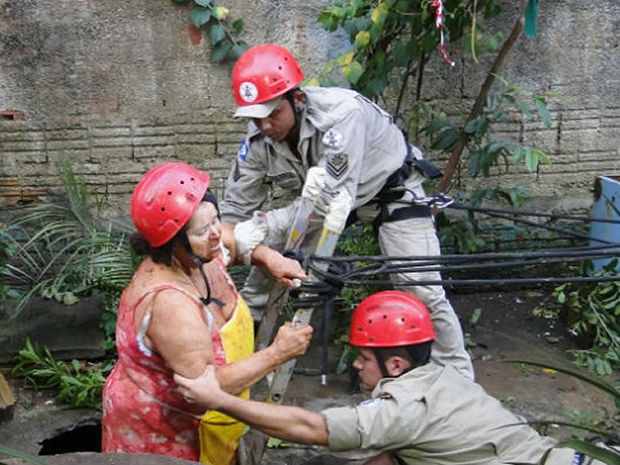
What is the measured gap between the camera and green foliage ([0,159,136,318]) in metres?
5.82

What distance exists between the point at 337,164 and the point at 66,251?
7.72ft

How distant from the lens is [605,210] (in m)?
6.53

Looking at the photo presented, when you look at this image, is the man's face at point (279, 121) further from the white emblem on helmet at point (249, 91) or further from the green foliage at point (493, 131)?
the green foliage at point (493, 131)

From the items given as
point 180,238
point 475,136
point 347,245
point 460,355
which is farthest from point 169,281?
point 475,136

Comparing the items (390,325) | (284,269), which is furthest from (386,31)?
(390,325)

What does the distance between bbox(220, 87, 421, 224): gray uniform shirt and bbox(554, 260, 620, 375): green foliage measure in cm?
183

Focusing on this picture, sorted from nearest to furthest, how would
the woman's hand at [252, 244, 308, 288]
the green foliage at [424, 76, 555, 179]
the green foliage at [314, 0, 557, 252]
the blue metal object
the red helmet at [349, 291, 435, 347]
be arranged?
the red helmet at [349, 291, 435, 347]
the woman's hand at [252, 244, 308, 288]
the green foliage at [314, 0, 557, 252]
the green foliage at [424, 76, 555, 179]
the blue metal object

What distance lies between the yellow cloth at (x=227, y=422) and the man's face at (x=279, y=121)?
1.15 meters

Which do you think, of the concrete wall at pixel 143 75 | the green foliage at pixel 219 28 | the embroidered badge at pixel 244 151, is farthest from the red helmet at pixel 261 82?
the concrete wall at pixel 143 75

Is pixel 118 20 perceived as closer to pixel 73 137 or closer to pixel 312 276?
pixel 73 137

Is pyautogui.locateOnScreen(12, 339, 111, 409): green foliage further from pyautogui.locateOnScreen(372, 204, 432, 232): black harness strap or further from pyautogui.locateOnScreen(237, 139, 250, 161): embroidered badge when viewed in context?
pyautogui.locateOnScreen(372, 204, 432, 232): black harness strap

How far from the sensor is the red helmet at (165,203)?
3.35 meters

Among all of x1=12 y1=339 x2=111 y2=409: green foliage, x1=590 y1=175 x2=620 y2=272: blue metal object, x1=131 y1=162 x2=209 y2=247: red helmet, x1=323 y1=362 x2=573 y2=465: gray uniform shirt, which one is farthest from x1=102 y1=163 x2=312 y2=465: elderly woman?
x1=590 y1=175 x2=620 y2=272: blue metal object

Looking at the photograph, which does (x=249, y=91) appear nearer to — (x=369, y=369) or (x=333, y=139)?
(x=333, y=139)
